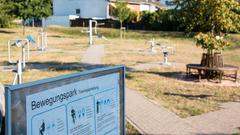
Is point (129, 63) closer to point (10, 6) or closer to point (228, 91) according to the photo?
point (228, 91)

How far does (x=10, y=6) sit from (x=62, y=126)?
125 feet

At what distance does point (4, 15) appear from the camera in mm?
45062

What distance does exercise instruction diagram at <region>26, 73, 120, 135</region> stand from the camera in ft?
11.3

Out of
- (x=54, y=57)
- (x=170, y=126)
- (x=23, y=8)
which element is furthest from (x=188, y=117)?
(x=23, y=8)

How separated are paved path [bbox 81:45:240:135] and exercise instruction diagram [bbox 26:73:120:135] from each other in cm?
328

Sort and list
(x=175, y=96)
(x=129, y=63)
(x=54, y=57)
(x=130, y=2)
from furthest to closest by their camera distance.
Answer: (x=130, y=2) < (x=54, y=57) < (x=129, y=63) < (x=175, y=96)

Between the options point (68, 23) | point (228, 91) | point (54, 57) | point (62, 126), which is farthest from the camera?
point (68, 23)

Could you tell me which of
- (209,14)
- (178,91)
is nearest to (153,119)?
(178,91)

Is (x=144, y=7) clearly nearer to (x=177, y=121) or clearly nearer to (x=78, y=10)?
(x=78, y=10)

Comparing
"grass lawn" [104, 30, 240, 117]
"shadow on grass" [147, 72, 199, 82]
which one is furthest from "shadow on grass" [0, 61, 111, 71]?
"shadow on grass" [147, 72, 199, 82]

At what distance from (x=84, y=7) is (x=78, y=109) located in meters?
63.1

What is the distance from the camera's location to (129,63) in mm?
18547

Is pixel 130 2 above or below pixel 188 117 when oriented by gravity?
above

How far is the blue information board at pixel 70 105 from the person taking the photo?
3275mm
